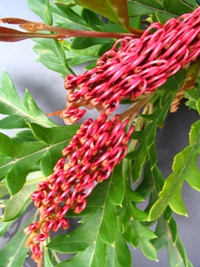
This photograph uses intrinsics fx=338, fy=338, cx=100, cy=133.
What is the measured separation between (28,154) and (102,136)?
0.38 ft

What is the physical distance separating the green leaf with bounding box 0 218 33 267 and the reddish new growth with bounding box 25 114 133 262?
0.24 metres

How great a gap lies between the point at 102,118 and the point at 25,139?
0.73ft

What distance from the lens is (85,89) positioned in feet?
1.28

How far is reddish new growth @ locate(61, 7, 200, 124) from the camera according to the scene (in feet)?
1.29

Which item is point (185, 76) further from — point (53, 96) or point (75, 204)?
point (53, 96)

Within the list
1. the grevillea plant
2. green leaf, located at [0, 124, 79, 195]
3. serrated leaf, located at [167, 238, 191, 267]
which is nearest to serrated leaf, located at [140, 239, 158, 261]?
the grevillea plant

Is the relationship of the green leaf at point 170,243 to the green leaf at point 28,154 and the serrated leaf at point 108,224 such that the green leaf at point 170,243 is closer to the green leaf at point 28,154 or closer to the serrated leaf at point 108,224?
the serrated leaf at point 108,224

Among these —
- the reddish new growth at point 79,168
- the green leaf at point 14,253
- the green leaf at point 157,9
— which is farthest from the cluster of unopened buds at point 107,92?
the green leaf at point 14,253

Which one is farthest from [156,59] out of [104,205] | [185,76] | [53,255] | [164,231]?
[53,255]

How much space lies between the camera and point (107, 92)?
394 millimetres

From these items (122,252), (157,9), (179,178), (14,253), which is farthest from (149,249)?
(157,9)

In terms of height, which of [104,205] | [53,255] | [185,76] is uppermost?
[185,76]

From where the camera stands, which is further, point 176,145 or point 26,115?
point 176,145

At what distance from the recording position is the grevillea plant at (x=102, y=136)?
40 centimetres
